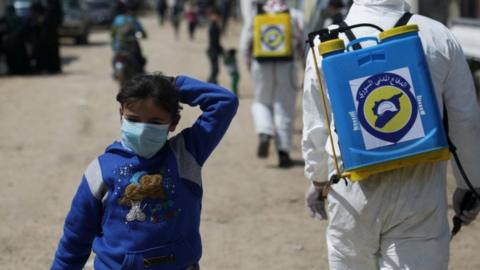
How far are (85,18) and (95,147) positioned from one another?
2360 cm

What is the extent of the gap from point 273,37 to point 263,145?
130 cm

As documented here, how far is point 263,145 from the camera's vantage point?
1155cm

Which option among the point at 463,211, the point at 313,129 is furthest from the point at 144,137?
the point at 463,211

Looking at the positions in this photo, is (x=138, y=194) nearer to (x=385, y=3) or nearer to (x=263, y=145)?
(x=385, y=3)

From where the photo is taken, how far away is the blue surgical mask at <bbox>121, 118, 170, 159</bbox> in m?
3.74

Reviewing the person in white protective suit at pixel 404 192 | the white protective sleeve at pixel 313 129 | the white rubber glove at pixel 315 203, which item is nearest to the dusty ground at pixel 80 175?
the white rubber glove at pixel 315 203

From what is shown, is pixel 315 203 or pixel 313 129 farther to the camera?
pixel 315 203

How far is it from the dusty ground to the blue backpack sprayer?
129 inches

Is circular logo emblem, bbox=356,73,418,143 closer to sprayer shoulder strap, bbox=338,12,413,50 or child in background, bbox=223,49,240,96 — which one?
sprayer shoulder strap, bbox=338,12,413,50

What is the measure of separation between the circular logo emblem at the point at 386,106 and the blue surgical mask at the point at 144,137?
0.77 meters

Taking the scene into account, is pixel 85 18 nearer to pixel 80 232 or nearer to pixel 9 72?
pixel 9 72

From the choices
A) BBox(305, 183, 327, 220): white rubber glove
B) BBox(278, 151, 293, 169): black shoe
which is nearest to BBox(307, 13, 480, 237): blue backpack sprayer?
BBox(305, 183, 327, 220): white rubber glove

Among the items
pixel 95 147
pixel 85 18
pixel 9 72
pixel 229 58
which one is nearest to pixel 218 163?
pixel 95 147

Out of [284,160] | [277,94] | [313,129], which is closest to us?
[313,129]
